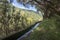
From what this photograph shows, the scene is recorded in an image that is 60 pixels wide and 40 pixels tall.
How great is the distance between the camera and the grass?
3.18m

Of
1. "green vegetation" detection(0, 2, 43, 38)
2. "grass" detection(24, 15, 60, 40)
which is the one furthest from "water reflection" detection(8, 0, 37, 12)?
"grass" detection(24, 15, 60, 40)

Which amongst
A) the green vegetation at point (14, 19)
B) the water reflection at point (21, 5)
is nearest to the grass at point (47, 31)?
the green vegetation at point (14, 19)

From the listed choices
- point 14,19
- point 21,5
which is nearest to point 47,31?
point 14,19

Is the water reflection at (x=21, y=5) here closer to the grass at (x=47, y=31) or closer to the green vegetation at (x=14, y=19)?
the green vegetation at (x=14, y=19)

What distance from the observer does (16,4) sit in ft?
12.8

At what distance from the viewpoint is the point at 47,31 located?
3354 millimetres

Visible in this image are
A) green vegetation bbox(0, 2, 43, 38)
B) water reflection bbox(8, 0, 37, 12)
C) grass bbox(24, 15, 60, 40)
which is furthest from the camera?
water reflection bbox(8, 0, 37, 12)

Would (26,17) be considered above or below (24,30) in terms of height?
above

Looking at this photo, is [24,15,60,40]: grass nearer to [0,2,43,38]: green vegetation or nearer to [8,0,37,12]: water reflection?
Answer: [0,2,43,38]: green vegetation

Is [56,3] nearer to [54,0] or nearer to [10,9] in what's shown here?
[54,0]

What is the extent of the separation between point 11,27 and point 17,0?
3.00 ft

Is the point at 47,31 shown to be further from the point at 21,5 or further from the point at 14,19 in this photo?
the point at 21,5

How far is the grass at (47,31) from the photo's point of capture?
318cm

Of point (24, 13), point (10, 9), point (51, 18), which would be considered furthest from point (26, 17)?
point (51, 18)
